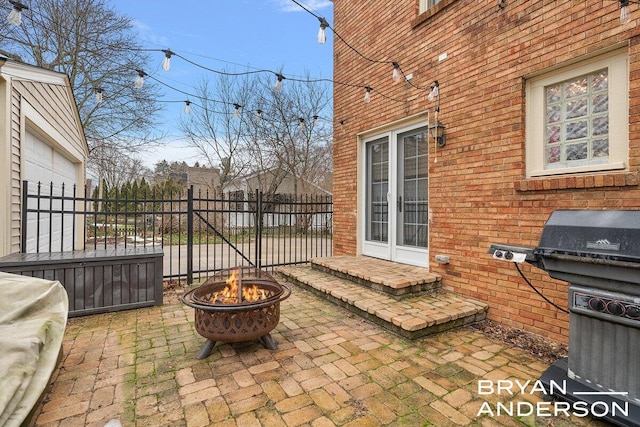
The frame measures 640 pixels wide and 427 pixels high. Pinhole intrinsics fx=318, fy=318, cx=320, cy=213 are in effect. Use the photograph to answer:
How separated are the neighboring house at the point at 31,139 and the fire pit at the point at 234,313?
279 centimetres

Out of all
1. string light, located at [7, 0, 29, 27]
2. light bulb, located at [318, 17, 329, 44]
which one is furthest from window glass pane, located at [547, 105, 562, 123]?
string light, located at [7, 0, 29, 27]

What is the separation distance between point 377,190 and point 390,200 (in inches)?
16.6

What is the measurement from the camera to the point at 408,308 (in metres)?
3.32

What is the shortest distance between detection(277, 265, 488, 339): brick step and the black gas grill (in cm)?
102

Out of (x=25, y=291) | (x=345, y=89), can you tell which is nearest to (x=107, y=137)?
(x=345, y=89)

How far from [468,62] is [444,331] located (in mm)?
2977

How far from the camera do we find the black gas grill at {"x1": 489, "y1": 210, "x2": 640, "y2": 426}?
170 cm

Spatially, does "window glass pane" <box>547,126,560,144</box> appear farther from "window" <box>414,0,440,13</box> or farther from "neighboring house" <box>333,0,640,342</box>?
"window" <box>414,0,440,13</box>

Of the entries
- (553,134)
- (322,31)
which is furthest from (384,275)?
(322,31)

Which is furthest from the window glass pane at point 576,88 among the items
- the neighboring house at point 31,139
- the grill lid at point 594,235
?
the neighboring house at point 31,139

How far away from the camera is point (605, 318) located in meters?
1.79

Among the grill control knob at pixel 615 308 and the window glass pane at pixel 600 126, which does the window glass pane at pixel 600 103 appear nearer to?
the window glass pane at pixel 600 126

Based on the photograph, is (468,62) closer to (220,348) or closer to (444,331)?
(444,331)

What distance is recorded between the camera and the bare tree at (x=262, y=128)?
16.0 metres
